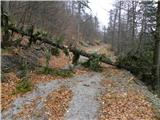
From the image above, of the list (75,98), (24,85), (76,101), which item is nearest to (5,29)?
(24,85)

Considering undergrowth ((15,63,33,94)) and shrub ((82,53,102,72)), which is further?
shrub ((82,53,102,72))

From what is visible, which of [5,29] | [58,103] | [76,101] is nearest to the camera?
[58,103]

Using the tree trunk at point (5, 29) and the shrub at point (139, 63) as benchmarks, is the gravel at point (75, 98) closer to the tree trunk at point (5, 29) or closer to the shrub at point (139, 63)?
the shrub at point (139, 63)

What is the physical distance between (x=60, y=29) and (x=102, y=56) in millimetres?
19724

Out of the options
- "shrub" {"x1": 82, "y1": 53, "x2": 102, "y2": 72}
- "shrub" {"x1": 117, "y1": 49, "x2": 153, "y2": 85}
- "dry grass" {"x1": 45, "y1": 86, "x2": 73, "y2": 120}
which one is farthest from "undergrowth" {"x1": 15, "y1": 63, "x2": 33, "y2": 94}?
"shrub" {"x1": 117, "y1": 49, "x2": 153, "y2": 85}

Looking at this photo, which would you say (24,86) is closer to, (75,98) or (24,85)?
(24,85)

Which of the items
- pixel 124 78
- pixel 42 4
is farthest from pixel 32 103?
pixel 42 4

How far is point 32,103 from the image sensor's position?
13.3 metres

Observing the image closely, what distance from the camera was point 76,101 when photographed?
13.5 meters

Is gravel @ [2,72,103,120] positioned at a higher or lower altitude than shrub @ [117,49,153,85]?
lower

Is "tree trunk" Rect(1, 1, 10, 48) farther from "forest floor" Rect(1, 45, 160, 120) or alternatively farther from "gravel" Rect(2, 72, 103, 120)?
"gravel" Rect(2, 72, 103, 120)

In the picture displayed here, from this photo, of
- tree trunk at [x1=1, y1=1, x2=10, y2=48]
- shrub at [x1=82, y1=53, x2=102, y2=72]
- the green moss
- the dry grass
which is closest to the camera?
the dry grass

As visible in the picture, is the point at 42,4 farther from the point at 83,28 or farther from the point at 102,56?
the point at 83,28

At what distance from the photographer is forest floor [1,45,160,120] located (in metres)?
12.2
